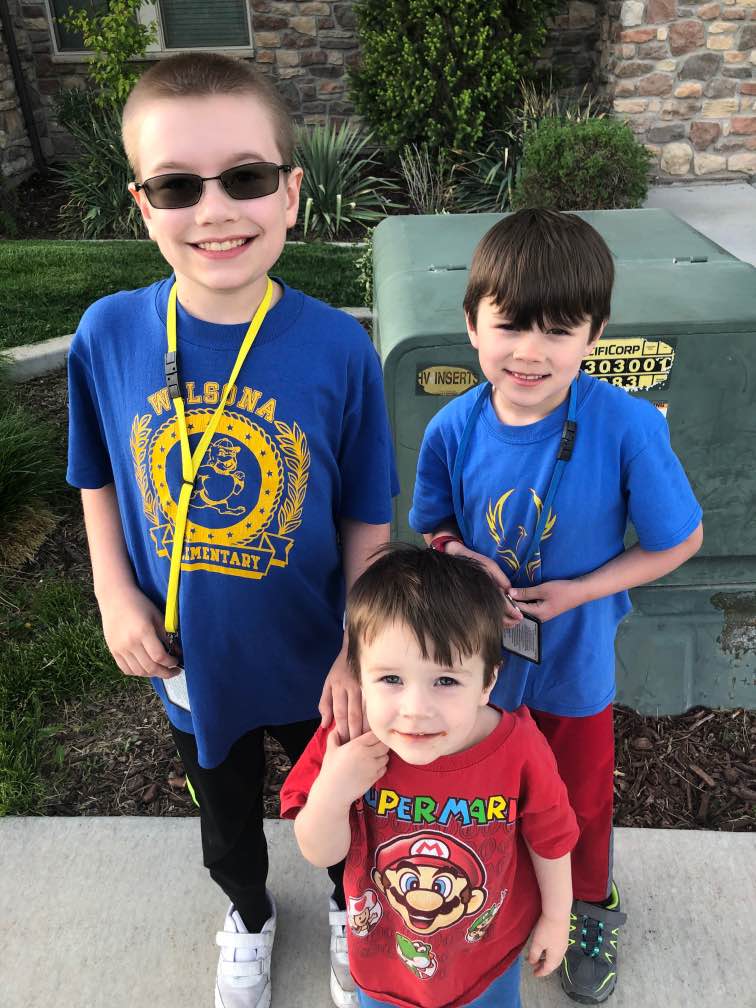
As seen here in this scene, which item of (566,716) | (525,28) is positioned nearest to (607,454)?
(566,716)

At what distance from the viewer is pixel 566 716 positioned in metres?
1.68

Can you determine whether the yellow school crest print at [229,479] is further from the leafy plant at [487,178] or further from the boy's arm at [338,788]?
the leafy plant at [487,178]

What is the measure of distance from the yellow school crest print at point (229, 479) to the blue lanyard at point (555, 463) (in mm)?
327

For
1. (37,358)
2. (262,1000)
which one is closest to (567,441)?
(262,1000)

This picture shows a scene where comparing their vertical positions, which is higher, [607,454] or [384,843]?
[607,454]

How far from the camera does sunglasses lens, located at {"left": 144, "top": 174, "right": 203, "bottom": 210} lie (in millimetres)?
1274

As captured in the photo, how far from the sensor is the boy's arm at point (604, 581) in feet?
4.99

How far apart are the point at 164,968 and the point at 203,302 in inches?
59.9

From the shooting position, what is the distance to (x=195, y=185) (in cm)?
128

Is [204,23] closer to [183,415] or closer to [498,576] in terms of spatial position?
[183,415]

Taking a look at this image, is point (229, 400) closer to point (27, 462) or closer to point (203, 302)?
point (203, 302)

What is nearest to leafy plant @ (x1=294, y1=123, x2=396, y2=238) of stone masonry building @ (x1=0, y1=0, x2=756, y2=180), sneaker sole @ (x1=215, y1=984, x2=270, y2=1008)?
stone masonry building @ (x1=0, y1=0, x2=756, y2=180)

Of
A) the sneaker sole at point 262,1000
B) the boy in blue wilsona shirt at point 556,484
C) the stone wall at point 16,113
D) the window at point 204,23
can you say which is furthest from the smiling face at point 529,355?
the window at point 204,23

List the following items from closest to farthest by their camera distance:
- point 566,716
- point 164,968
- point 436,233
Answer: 1. point 566,716
2. point 164,968
3. point 436,233
